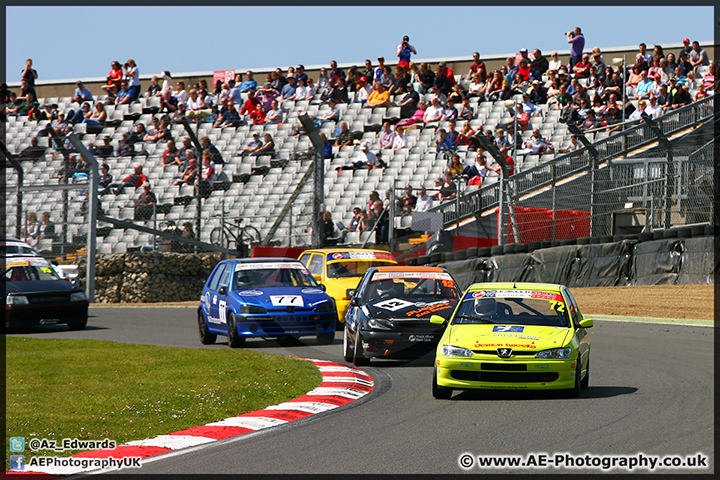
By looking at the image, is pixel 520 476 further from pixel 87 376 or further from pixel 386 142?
pixel 386 142

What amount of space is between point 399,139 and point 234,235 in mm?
5250

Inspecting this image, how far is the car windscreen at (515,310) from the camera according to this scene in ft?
35.1

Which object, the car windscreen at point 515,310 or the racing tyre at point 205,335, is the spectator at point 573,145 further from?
the car windscreen at point 515,310

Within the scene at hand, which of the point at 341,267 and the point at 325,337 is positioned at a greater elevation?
the point at 341,267

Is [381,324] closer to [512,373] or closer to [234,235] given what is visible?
[512,373]

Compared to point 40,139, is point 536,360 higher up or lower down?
lower down

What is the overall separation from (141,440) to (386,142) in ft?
68.7

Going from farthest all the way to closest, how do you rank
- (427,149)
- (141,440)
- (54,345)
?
(427,149)
(54,345)
(141,440)

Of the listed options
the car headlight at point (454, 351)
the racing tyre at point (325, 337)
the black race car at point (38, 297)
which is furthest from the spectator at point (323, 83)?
the car headlight at point (454, 351)

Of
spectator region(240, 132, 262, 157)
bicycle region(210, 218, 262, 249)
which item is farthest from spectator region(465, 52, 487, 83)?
bicycle region(210, 218, 262, 249)

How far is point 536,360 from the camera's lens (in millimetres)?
9734

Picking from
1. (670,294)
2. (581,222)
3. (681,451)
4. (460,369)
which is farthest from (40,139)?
(681,451)

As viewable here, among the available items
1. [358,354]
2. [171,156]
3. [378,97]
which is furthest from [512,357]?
[378,97]

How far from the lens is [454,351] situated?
9.88 metres
